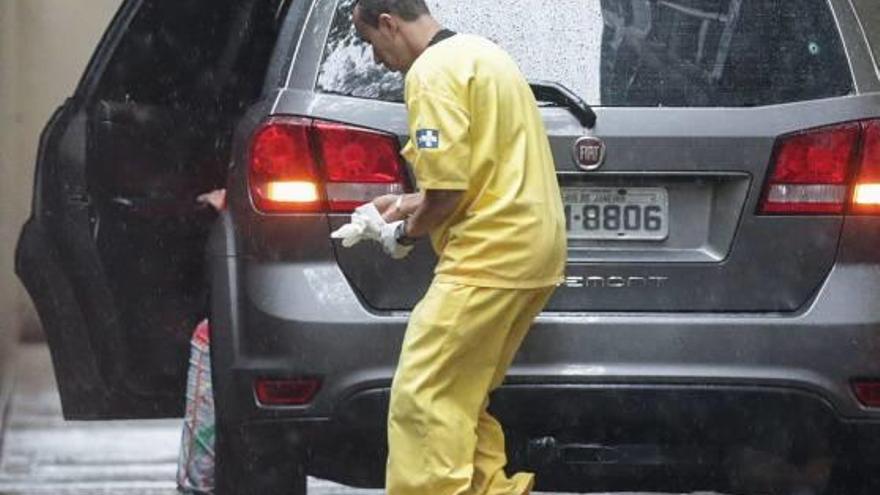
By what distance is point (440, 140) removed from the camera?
5566mm

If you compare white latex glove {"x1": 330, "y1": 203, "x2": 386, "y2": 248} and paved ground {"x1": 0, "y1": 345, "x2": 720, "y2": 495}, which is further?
paved ground {"x1": 0, "y1": 345, "x2": 720, "y2": 495}

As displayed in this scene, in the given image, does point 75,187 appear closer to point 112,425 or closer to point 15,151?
point 112,425

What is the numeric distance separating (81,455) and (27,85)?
3.57 metres

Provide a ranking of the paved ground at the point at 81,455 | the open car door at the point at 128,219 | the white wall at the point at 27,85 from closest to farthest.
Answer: the open car door at the point at 128,219, the paved ground at the point at 81,455, the white wall at the point at 27,85

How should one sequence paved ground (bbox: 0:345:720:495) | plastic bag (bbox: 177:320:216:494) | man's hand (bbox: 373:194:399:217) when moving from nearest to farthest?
man's hand (bbox: 373:194:399:217), plastic bag (bbox: 177:320:216:494), paved ground (bbox: 0:345:720:495)

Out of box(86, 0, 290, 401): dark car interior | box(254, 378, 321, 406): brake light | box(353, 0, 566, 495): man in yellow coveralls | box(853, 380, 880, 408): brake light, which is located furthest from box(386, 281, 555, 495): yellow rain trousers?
box(86, 0, 290, 401): dark car interior

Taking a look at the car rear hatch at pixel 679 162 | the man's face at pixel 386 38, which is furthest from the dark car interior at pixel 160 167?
the man's face at pixel 386 38

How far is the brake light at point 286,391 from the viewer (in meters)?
6.14

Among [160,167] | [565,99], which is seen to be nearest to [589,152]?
[565,99]

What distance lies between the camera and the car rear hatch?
239 inches

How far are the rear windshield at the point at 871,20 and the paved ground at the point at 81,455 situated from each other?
263 cm

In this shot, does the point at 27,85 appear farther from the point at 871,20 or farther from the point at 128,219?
the point at 871,20

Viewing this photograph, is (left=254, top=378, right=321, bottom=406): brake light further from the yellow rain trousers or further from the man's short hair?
the man's short hair

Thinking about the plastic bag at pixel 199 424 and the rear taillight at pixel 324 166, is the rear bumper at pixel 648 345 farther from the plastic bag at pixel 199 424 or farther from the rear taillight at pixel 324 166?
the plastic bag at pixel 199 424
